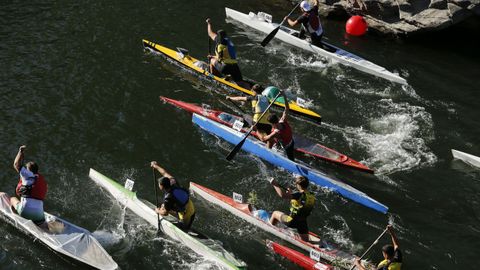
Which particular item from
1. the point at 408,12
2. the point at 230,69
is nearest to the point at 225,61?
the point at 230,69

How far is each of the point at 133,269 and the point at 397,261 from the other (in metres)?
5.54

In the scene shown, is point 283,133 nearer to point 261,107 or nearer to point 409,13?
point 261,107

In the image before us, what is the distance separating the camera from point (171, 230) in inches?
476

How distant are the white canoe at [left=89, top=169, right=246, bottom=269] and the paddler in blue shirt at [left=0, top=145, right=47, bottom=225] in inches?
78.6

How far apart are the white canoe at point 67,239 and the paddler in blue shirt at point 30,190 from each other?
176 mm

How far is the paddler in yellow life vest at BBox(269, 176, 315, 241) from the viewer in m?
11.9

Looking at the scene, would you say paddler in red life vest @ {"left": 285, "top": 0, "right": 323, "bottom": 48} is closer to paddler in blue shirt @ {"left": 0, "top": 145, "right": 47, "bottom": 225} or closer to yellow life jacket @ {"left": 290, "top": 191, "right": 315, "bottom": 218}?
yellow life jacket @ {"left": 290, "top": 191, "right": 315, "bottom": 218}

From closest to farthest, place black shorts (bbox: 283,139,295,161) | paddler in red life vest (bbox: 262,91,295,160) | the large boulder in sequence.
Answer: paddler in red life vest (bbox: 262,91,295,160), black shorts (bbox: 283,139,295,161), the large boulder

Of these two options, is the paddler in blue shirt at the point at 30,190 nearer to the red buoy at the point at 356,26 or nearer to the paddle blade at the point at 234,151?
the paddle blade at the point at 234,151

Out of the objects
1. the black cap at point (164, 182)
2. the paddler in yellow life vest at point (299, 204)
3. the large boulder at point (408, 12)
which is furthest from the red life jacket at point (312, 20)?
the black cap at point (164, 182)

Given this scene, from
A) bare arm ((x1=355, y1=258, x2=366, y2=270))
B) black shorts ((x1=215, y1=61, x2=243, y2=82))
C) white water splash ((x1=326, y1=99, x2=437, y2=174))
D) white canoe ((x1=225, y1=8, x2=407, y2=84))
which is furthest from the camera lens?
white canoe ((x1=225, y1=8, x2=407, y2=84))

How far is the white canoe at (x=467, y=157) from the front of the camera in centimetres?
1560

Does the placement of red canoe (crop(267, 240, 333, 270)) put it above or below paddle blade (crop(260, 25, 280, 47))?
below

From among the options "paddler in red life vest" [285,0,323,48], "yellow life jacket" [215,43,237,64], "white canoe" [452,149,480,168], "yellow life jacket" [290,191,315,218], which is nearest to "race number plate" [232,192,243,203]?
"yellow life jacket" [290,191,315,218]
